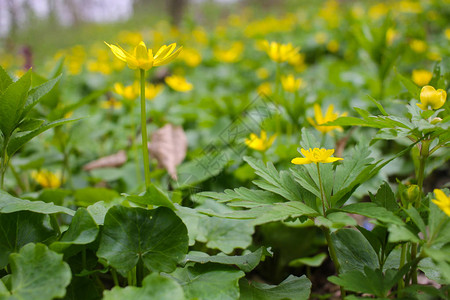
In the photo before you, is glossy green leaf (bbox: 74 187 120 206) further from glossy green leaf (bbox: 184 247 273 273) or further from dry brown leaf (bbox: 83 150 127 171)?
glossy green leaf (bbox: 184 247 273 273)

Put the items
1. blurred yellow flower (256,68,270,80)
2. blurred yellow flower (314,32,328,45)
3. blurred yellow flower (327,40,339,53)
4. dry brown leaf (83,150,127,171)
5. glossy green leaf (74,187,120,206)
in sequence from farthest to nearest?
blurred yellow flower (314,32,328,45) < blurred yellow flower (327,40,339,53) < blurred yellow flower (256,68,270,80) < dry brown leaf (83,150,127,171) < glossy green leaf (74,187,120,206)

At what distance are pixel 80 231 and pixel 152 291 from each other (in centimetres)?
24

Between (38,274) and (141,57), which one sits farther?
(141,57)

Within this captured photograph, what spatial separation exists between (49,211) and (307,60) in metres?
4.61

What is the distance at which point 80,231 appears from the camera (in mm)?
931

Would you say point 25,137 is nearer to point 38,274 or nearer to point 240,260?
point 38,274

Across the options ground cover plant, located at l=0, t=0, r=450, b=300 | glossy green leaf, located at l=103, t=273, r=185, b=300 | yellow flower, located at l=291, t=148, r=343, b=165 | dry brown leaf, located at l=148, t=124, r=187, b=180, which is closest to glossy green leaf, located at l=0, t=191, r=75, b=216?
ground cover plant, located at l=0, t=0, r=450, b=300

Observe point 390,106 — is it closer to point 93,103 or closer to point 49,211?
point 49,211

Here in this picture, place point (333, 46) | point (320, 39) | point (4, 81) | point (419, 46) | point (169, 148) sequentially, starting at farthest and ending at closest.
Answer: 1. point (320, 39)
2. point (333, 46)
3. point (419, 46)
4. point (169, 148)
5. point (4, 81)

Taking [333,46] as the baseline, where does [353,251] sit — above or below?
below

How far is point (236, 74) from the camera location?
4.42 meters

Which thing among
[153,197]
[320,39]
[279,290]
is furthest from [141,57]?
[320,39]

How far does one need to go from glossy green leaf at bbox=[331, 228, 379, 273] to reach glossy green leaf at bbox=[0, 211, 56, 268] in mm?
756

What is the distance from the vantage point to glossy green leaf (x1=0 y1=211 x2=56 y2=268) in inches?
39.0
